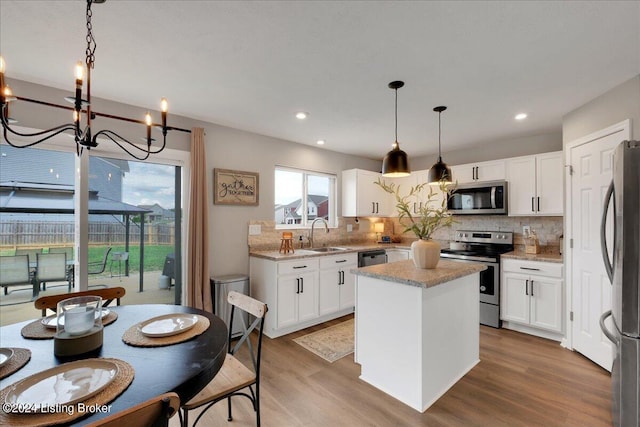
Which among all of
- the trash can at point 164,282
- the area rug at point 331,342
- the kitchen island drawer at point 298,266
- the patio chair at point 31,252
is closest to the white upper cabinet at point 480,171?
the kitchen island drawer at point 298,266

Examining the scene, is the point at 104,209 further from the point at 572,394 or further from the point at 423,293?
the point at 572,394

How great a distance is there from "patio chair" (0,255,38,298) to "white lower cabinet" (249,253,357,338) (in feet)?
6.72

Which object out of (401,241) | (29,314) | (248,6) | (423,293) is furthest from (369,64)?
(401,241)

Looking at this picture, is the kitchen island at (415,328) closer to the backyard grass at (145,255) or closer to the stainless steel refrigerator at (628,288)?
the stainless steel refrigerator at (628,288)

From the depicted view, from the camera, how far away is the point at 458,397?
2.21m

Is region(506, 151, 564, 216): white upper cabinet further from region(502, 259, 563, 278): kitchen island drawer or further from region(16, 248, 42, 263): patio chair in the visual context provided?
region(16, 248, 42, 263): patio chair

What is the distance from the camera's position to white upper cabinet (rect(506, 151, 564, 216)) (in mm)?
3506

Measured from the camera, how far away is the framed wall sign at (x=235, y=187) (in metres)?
3.46

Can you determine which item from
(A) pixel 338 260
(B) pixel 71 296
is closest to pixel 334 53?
(B) pixel 71 296

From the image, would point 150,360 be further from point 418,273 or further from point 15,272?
point 15,272

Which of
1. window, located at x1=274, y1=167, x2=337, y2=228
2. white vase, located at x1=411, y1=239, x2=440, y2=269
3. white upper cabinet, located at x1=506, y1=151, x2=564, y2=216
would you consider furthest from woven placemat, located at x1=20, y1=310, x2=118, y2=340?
white upper cabinet, located at x1=506, y1=151, x2=564, y2=216

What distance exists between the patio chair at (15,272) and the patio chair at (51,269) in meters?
0.06

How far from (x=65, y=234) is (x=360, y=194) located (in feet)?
12.3

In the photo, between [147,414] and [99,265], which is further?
[99,265]
